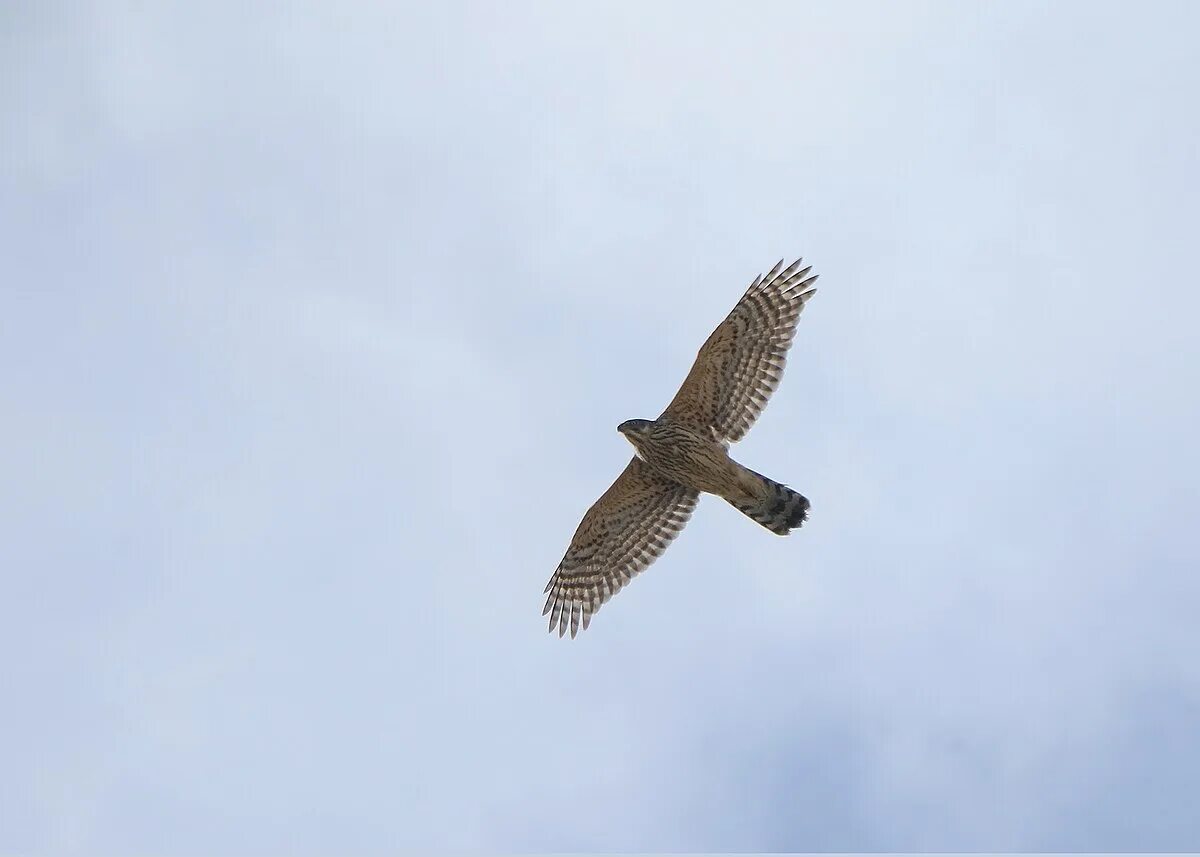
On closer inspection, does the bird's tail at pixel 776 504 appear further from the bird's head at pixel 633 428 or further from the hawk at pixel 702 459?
the bird's head at pixel 633 428

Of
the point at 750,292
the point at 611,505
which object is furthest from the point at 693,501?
the point at 750,292

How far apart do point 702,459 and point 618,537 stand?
6.71 ft

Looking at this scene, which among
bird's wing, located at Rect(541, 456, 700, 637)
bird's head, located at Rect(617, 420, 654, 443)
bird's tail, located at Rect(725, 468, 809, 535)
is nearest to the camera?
bird's tail, located at Rect(725, 468, 809, 535)

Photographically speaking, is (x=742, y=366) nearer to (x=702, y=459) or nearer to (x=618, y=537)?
(x=702, y=459)

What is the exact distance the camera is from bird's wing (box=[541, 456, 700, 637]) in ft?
72.5

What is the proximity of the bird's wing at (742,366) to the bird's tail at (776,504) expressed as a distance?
0.87 meters

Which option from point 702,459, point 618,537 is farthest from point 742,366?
point 618,537

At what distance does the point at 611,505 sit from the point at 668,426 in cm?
160

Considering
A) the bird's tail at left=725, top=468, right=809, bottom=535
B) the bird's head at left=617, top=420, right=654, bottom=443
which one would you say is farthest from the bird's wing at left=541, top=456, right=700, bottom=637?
the bird's tail at left=725, top=468, right=809, bottom=535

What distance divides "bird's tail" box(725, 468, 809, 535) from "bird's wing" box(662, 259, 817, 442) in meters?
0.87

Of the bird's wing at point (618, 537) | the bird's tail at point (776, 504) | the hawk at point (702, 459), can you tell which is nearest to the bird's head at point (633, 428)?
the hawk at point (702, 459)

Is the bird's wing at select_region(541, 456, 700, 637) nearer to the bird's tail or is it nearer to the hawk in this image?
the hawk

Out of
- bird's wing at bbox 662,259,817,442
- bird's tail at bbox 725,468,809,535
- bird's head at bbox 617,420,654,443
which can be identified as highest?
bird's wing at bbox 662,259,817,442

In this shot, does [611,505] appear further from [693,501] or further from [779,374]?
[779,374]
